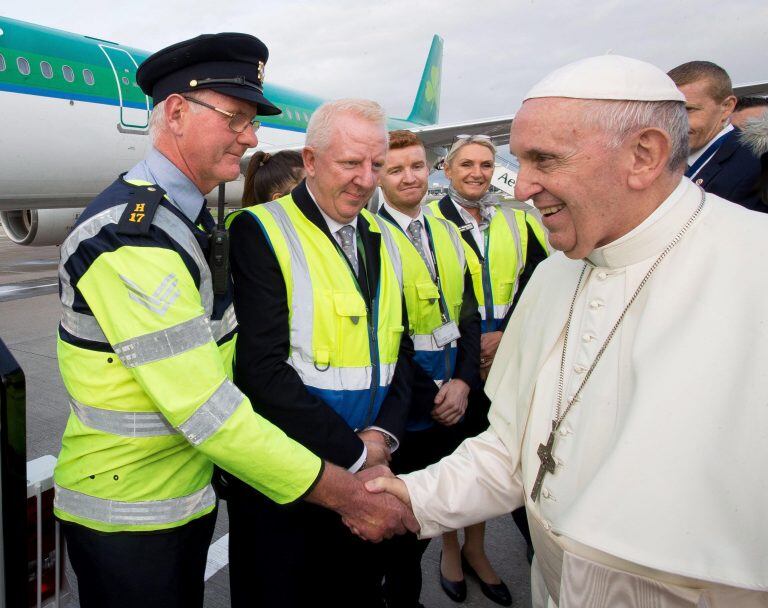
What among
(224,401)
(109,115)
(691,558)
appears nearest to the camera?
(691,558)

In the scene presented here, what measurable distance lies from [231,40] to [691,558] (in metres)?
1.75

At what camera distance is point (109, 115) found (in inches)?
318

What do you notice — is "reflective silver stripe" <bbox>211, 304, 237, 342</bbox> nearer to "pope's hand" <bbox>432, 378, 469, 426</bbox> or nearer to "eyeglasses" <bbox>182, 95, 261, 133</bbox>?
"eyeglasses" <bbox>182, 95, 261, 133</bbox>

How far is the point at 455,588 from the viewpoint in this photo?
258 cm

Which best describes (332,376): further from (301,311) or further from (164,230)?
(164,230)

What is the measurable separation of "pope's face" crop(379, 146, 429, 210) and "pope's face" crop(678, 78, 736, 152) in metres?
1.47

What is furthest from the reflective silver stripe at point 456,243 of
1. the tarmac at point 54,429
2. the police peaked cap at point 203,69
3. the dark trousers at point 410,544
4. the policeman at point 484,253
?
the tarmac at point 54,429

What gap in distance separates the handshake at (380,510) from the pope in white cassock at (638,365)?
37 cm

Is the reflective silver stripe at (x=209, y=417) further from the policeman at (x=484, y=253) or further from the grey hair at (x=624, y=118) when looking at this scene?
the policeman at (x=484, y=253)

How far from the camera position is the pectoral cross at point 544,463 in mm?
1253

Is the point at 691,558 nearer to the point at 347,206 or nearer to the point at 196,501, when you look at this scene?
the point at 196,501

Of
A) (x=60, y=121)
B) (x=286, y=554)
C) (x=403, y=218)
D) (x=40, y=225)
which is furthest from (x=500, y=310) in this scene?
(x=40, y=225)

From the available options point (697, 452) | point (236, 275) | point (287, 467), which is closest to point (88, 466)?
point (287, 467)

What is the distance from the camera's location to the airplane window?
6.84 m
